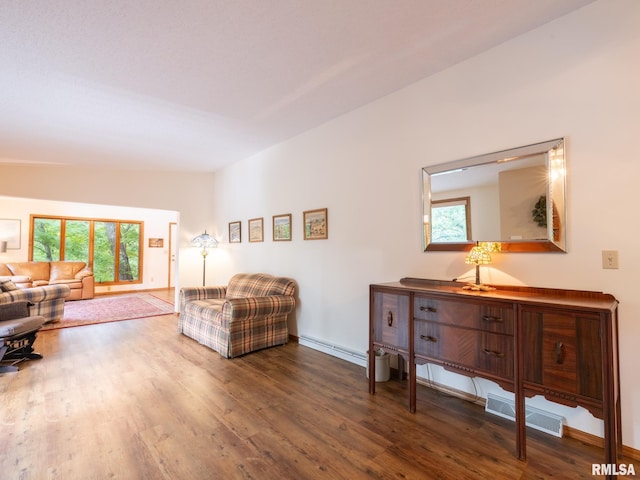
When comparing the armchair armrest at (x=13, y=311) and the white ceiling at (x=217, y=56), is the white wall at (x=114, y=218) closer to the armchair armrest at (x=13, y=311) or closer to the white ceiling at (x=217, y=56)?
the armchair armrest at (x=13, y=311)

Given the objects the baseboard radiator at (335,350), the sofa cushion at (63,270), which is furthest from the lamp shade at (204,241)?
the sofa cushion at (63,270)

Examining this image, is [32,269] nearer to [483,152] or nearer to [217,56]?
[217,56]

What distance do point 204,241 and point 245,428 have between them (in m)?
3.82

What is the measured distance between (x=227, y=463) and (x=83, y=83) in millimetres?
2985

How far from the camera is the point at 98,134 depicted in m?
3.43

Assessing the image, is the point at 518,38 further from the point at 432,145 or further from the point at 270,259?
the point at 270,259

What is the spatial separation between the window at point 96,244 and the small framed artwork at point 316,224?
6.32 m

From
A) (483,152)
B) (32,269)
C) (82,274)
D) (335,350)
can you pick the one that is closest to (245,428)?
(335,350)

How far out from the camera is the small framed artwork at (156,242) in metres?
8.13

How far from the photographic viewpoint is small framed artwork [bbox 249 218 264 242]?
4457 millimetres

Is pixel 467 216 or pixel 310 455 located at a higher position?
pixel 467 216

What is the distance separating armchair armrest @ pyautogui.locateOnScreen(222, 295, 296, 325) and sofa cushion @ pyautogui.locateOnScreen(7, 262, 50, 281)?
5608mm

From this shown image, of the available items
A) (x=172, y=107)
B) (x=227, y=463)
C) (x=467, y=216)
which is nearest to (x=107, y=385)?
(x=227, y=463)

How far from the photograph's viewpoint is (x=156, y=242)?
8.20 metres
